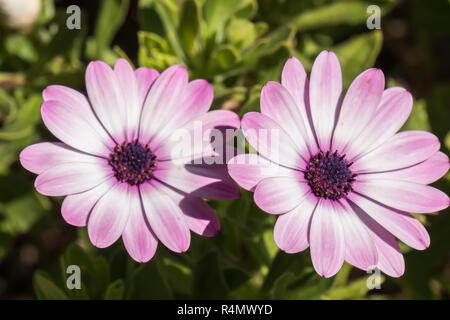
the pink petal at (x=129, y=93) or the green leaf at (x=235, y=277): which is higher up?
the pink petal at (x=129, y=93)

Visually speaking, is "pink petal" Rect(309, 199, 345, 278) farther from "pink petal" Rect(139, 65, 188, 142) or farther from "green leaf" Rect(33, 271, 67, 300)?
"green leaf" Rect(33, 271, 67, 300)

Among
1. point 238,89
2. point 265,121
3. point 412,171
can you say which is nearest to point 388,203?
point 412,171

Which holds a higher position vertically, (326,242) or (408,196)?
(408,196)

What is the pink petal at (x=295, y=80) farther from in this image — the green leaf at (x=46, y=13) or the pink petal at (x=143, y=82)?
the green leaf at (x=46, y=13)

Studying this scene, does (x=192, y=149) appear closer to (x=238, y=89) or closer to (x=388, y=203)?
(x=238, y=89)

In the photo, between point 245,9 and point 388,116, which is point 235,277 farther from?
point 245,9

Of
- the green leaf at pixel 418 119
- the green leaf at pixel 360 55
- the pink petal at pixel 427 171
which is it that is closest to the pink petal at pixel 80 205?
the pink petal at pixel 427 171

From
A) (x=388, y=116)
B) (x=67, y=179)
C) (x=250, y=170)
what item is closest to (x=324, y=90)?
(x=388, y=116)
